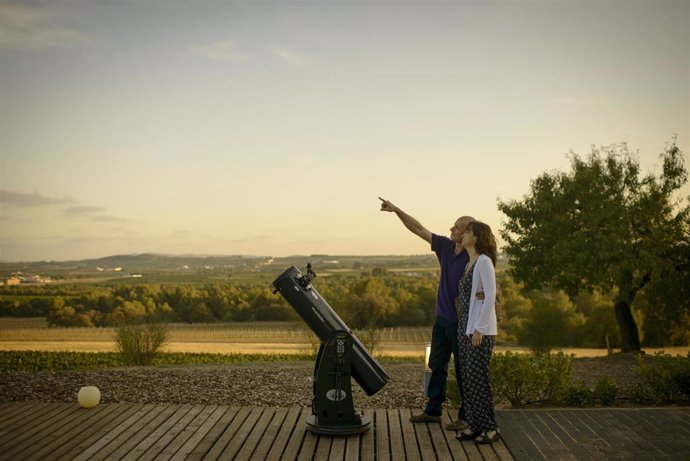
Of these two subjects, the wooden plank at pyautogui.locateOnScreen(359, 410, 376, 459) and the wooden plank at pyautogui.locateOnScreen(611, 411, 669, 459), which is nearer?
the wooden plank at pyautogui.locateOnScreen(359, 410, 376, 459)

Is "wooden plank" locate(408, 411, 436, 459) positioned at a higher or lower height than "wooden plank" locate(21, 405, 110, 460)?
lower

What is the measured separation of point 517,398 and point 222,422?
3.43 meters

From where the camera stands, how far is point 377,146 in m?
16.6

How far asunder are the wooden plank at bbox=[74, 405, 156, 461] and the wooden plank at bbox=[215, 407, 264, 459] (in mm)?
1141

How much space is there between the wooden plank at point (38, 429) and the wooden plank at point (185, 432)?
1301mm

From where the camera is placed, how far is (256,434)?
21.1ft

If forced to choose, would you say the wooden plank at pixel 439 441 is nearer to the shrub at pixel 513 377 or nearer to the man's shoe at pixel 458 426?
the man's shoe at pixel 458 426

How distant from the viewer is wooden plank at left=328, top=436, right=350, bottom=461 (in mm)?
5707

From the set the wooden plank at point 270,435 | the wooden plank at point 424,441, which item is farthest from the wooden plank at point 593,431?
the wooden plank at point 270,435

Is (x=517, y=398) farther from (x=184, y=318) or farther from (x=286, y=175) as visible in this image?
(x=184, y=318)

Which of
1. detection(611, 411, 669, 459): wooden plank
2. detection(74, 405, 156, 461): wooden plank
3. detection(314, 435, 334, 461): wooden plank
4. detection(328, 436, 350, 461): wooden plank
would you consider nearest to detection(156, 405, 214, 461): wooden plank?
detection(74, 405, 156, 461): wooden plank

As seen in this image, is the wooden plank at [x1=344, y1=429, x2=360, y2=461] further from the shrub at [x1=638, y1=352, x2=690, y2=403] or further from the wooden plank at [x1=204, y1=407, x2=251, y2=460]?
the shrub at [x1=638, y1=352, x2=690, y2=403]

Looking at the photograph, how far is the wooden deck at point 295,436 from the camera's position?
5.82 metres

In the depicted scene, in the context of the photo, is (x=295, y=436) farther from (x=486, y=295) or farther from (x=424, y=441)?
(x=486, y=295)
